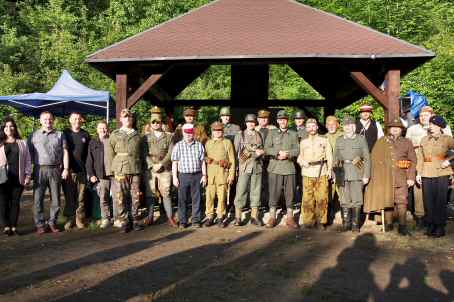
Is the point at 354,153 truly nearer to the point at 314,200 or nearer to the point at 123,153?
the point at 314,200

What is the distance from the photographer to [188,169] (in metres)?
7.52

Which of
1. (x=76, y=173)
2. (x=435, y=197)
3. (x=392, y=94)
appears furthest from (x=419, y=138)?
(x=76, y=173)

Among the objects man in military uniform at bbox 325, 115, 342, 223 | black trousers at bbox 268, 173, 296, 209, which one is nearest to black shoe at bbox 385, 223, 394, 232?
man in military uniform at bbox 325, 115, 342, 223

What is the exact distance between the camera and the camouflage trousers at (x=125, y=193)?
730 centimetres

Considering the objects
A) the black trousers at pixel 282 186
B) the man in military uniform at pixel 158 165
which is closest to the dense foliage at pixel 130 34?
the black trousers at pixel 282 186

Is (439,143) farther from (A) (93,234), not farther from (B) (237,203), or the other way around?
(A) (93,234)

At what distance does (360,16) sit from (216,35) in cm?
1687

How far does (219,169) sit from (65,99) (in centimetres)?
754

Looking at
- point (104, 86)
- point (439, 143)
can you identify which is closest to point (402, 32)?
point (104, 86)

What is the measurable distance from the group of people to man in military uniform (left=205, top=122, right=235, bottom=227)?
0.06 ft

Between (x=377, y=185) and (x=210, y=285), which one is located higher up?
(x=377, y=185)

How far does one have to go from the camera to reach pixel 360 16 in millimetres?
23609

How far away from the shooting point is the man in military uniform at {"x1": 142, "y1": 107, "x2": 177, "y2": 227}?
778 centimetres

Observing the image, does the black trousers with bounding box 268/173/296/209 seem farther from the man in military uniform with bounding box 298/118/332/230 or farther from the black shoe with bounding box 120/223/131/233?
the black shoe with bounding box 120/223/131/233
